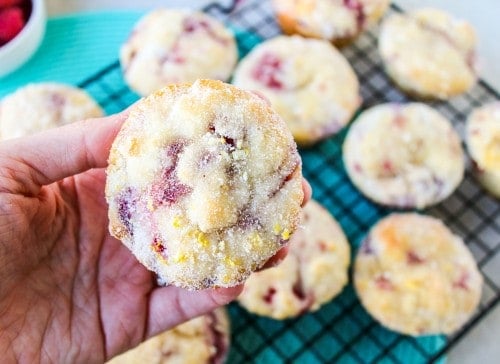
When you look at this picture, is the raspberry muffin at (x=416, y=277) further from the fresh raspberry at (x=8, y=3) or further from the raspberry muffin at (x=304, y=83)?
the fresh raspberry at (x=8, y=3)

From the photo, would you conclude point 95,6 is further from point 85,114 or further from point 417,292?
point 417,292

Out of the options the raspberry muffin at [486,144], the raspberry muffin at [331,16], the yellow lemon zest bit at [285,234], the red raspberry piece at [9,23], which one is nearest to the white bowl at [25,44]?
the red raspberry piece at [9,23]

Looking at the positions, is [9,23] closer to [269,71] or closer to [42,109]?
[42,109]

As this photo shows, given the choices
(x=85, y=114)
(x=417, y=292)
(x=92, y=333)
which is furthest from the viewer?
(x=85, y=114)

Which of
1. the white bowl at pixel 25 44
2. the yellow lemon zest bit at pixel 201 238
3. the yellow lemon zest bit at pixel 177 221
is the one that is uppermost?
the yellow lemon zest bit at pixel 177 221

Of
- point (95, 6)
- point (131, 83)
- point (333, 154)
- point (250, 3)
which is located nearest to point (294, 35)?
point (250, 3)
